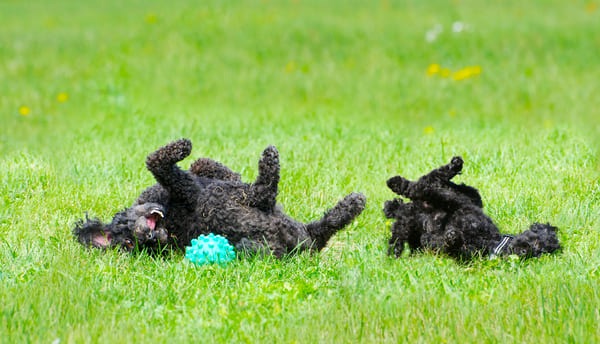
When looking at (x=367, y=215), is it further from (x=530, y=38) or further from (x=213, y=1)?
(x=213, y=1)

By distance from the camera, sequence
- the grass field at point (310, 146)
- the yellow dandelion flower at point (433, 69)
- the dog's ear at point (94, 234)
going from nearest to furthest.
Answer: the grass field at point (310, 146) → the dog's ear at point (94, 234) → the yellow dandelion flower at point (433, 69)

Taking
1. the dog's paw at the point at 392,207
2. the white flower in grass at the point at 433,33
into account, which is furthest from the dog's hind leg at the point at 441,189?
the white flower in grass at the point at 433,33

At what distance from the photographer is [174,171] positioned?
534 cm

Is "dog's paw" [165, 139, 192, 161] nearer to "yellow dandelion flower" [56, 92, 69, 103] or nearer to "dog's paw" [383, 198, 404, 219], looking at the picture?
"dog's paw" [383, 198, 404, 219]

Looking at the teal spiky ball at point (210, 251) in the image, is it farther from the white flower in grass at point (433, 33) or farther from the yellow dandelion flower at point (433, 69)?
the white flower in grass at point (433, 33)

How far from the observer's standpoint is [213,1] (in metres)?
16.8

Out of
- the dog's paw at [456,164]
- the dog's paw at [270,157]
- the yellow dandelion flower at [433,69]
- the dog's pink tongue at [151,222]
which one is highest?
the yellow dandelion flower at [433,69]

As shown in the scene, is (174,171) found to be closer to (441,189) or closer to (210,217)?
(210,217)

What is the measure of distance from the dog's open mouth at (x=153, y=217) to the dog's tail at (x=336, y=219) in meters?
0.96

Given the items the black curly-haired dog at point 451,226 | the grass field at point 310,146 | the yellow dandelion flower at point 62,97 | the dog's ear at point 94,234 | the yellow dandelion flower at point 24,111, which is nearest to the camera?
the grass field at point 310,146

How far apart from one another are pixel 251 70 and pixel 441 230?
749 centimetres

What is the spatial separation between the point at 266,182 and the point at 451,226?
119 cm

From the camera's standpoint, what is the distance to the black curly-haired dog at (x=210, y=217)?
5.22m

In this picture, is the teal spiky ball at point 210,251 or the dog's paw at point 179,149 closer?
the teal spiky ball at point 210,251
